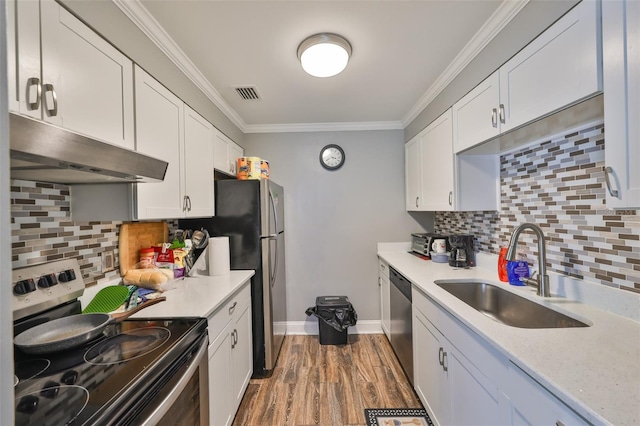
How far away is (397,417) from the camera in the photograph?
1820 millimetres

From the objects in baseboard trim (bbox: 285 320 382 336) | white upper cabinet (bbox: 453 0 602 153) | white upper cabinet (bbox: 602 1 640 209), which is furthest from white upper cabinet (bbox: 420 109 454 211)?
baseboard trim (bbox: 285 320 382 336)

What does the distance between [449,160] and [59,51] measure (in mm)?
2283

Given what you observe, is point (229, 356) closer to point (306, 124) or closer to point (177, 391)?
point (177, 391)

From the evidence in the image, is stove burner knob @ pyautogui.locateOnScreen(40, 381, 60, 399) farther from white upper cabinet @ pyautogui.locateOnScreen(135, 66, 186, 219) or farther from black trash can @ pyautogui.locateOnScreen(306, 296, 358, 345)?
black trash can @ pyautogui.locateOnScreen(306, 296, 358, 345)

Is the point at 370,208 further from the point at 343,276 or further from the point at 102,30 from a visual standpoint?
the point at 102,30

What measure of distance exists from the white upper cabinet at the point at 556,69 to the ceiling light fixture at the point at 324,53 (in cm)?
92

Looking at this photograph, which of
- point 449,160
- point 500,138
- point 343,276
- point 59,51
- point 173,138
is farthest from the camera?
point 343,276

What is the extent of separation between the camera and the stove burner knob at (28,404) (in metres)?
0.67

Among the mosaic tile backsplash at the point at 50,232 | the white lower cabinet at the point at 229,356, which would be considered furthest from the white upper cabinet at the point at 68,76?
the white lower cabinet at the point at 229,356

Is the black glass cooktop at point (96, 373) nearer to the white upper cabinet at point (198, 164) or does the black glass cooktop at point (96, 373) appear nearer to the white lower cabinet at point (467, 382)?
the white upper cabinet at point (198, 164)

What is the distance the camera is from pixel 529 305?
1.47 metres

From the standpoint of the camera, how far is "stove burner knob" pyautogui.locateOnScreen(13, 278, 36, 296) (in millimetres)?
1056

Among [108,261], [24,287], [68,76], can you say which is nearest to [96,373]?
[24,287]

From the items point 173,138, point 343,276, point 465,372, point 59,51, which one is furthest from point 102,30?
point 343,276
